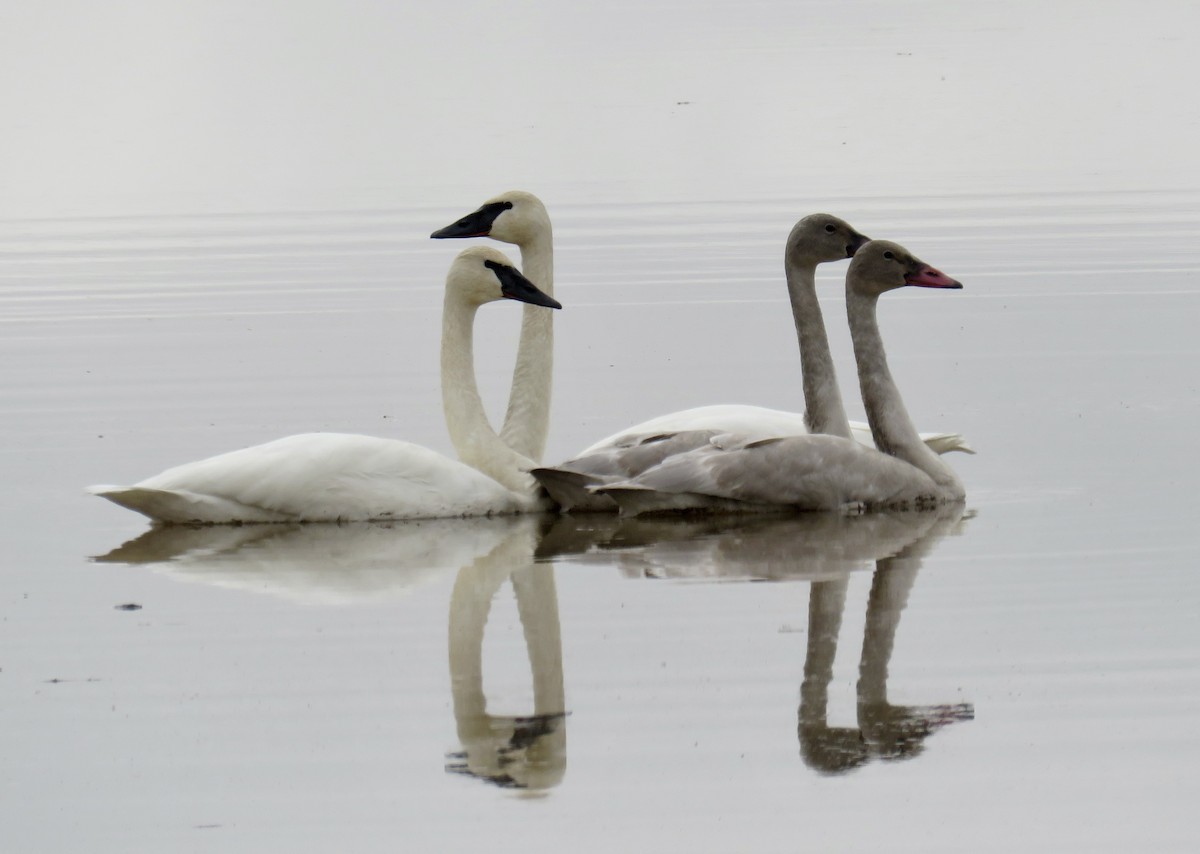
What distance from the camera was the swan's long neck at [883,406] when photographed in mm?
10133

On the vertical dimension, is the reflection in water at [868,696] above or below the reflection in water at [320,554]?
below

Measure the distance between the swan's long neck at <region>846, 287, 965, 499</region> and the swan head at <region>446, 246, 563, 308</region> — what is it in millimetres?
1383

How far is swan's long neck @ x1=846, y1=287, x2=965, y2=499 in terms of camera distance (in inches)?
399

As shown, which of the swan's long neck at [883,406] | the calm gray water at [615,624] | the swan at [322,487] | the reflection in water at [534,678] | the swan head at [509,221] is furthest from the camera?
the swan head at [509,221]

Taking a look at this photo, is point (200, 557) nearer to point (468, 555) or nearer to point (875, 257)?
point (468, 555)

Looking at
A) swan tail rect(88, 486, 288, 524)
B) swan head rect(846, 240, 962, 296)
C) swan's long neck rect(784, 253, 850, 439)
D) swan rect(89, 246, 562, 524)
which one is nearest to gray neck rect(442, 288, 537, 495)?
swan rect(89, 246, 562, 524)

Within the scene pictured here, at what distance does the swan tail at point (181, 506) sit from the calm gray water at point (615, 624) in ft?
0.34

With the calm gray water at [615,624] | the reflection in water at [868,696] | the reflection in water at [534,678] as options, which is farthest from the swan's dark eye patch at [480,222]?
the reflection in water at [868,696]

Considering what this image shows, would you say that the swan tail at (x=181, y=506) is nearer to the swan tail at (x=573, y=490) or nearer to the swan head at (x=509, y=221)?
the swan tail at (x=573, y=490)

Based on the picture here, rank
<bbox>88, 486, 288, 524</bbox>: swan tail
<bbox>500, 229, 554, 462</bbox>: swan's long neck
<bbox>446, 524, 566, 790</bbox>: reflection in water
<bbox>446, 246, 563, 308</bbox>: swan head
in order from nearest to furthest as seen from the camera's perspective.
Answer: <bbox>446, 524, 566, 790</bbox>: reflection in water < <bbox>88, 486, 288, 524</bbox>: swan tail < <bbox>446, 246, 563, 308</bbox>: swan head < <bbox>500, 229, 554, 462</bbox>: swan's long neck

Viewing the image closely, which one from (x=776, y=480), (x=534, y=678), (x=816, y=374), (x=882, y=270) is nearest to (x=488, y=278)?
(x=816, y=374)

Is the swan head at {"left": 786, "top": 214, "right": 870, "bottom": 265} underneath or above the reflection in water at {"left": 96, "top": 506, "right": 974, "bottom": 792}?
above

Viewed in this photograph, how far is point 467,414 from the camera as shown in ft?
34.4

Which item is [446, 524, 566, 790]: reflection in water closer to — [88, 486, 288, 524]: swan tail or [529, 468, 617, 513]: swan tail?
[529, 468, 617, 513]: swan tail
